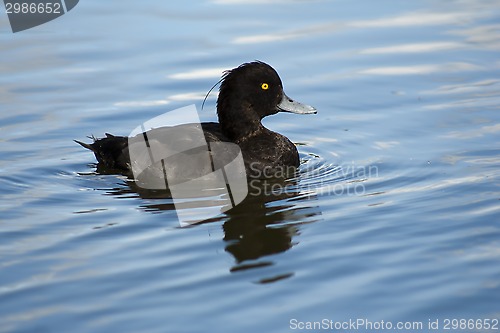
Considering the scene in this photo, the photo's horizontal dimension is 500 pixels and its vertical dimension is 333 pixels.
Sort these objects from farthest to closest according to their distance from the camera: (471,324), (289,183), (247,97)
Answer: (247,97), (289,183), (471,324)

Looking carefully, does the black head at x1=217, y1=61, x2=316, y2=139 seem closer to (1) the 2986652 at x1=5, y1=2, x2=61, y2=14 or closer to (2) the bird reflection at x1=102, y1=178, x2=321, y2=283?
(2) the bird reflection at x1=102, y1=178, x2=321, y2=283

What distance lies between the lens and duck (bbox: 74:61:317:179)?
30.6ft

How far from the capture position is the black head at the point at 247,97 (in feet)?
31.0

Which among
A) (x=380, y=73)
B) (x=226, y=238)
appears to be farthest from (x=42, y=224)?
(x=380, y=73)

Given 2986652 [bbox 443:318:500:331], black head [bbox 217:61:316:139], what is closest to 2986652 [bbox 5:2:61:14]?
black head [bbox 217:61:316:139]

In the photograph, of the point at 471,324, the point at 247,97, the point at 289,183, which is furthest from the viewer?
the point at 247,97

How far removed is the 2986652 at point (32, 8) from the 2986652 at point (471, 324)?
33.1 ft

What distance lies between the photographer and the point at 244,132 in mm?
9602

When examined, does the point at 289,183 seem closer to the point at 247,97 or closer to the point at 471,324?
the point at 247,97

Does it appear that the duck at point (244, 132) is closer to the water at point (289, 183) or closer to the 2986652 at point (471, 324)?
the water at point (289, 183)

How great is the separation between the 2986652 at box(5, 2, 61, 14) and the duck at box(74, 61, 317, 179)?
539 cm

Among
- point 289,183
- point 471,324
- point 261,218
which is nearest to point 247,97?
point 289,183

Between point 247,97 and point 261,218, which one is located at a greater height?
point 247,97

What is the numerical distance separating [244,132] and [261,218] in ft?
5.77
